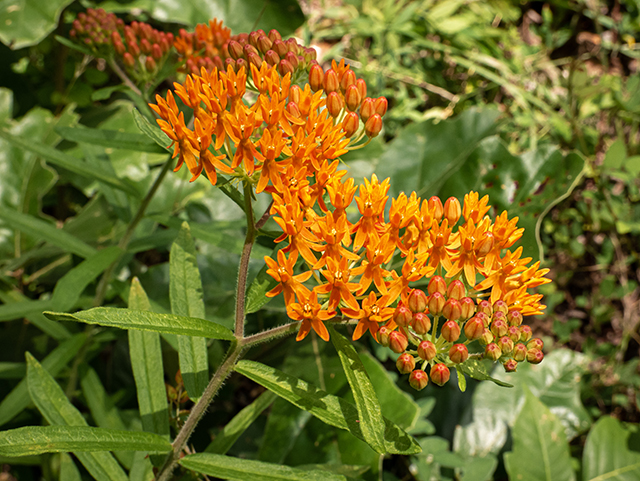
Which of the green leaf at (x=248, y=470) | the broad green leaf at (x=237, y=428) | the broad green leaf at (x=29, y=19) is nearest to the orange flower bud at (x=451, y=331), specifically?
the green leaf at (x=248, y=470)

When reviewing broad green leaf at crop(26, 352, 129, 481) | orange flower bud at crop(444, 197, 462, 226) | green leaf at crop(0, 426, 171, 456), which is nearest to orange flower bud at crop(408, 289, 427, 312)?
orange flower bud at crop(444, 197, 462, 226)

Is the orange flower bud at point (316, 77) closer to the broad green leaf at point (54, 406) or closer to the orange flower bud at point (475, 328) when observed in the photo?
the orange flower bud at point (475, 328)

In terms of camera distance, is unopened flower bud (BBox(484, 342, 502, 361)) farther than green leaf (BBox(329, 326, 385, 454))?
Yes

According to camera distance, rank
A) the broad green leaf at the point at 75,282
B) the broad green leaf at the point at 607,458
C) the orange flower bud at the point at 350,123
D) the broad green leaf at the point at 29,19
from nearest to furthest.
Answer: the orange flower bud at the point at 350,123, the broad green leaf at the point at 75,282, the broad green leaf at the point at 607,458, the broad green leaf at the point at 29,19

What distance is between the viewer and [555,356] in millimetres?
3398

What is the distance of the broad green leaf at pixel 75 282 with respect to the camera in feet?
6.58

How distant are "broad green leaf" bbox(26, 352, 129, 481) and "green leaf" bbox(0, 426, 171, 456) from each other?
42 centimetres

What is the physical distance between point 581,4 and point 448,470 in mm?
4601

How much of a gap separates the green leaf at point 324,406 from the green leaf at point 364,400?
106 millimetres

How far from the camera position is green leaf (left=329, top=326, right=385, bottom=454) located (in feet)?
4.19

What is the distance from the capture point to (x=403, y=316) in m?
1.39

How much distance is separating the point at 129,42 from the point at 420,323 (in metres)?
1.78

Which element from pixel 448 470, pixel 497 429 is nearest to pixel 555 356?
pixel 497 429

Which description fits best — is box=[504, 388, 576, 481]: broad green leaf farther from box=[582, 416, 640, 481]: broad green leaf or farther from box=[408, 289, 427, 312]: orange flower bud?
box=[408, 289, 427, 312]: orange flower bud
